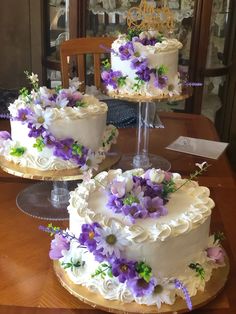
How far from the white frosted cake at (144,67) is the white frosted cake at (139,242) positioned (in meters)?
0.64

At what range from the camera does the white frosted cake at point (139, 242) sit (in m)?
0.89

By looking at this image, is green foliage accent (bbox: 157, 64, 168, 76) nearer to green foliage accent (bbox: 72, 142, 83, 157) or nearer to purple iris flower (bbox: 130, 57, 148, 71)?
purple iris flower (bbox: 130, 57, 148, 71)

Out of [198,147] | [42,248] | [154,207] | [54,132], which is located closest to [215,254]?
[154,207]

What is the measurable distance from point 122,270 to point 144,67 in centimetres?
89

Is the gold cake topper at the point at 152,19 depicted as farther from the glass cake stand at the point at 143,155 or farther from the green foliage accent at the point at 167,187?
the green foliage accent at the point at 167,187

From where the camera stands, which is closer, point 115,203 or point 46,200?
point 115,203

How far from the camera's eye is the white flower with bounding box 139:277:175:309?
0.90m

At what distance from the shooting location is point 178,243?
925 millimetres

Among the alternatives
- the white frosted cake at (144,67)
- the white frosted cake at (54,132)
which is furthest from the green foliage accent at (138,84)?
the white frosted cake at (54,132)

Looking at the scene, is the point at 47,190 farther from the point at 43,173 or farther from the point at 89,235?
the point at 89,235

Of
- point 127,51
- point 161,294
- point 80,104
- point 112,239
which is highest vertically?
point 127,51

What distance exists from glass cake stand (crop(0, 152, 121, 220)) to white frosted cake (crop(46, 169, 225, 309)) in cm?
26

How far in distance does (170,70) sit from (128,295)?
0.97 metres

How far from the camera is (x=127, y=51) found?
5.31ft
